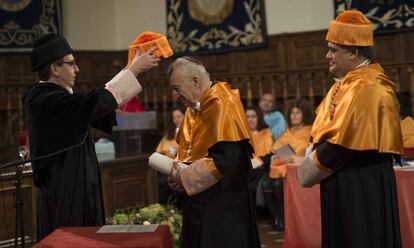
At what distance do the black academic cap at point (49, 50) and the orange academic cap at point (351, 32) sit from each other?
1328 mm

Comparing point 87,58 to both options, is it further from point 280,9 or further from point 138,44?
point 138,44

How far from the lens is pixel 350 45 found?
9.69ft

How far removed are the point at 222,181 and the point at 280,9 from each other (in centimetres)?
693

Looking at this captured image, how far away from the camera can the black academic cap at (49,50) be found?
3.10 meters

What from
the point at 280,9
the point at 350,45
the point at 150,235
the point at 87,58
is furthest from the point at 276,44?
the point at 150,235

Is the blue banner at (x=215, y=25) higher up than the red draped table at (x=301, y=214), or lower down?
higher up

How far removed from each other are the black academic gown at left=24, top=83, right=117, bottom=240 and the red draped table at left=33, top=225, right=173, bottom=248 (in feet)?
1.63

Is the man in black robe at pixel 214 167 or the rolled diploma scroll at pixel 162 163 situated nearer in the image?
the man in black robe at pixel 214 167

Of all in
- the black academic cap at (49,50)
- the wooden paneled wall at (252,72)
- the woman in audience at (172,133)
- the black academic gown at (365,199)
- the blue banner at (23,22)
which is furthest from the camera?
the blue banner at (23,22)

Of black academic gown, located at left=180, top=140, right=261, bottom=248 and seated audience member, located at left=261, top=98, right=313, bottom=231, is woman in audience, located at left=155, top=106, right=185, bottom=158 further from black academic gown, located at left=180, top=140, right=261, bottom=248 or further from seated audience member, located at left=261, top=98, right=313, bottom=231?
black academic gown, located at left=180, top=140, right=261, bottom=248

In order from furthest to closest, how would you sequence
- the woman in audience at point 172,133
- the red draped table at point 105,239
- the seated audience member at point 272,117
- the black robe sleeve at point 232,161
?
the seated audience member at point 272,117
the woman in audience at point 172,133
the black robe sleeve at point 232,161
the red draped table at point 105,239

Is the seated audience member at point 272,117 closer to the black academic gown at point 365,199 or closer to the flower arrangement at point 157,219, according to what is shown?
the flower arrangement at point 157,219

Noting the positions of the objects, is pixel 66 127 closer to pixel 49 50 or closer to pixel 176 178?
pixel 49 50

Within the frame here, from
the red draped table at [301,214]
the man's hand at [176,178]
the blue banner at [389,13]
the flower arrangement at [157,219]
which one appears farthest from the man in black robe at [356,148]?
the blue banner at [389,13]
